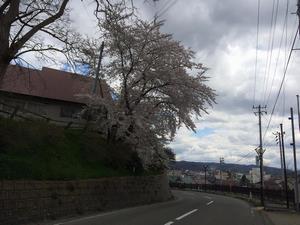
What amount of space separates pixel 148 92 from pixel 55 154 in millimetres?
13276

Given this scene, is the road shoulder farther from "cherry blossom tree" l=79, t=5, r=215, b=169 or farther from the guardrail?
the guardrail

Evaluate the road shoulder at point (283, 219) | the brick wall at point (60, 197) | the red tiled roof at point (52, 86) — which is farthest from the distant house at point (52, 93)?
the road shoulder at point (283, 219)

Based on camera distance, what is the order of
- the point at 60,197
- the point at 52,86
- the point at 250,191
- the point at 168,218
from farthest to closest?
1. the point at 250,191
2. the point at 52,86
3. the point at 60,197
4. the point at 168,218

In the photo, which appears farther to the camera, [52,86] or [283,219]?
[52,86]

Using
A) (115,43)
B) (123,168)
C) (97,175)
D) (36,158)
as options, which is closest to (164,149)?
(123,168)

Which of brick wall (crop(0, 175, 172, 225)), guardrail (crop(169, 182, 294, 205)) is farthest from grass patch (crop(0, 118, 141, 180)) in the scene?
guardrail (crop(169, 182, 294, 205))

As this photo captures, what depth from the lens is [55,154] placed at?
26.4 metres

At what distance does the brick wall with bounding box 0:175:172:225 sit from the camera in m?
18.3

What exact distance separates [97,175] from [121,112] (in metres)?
8.16

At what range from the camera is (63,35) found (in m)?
24.0

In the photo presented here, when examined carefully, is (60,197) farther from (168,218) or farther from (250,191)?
(250,191)

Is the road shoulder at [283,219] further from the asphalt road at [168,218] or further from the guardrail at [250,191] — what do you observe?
the guardrail at [250,191]

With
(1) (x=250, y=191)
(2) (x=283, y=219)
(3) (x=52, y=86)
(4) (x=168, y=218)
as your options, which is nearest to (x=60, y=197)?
(4) (x=168, y=218)

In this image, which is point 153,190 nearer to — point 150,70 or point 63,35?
point 150,70
